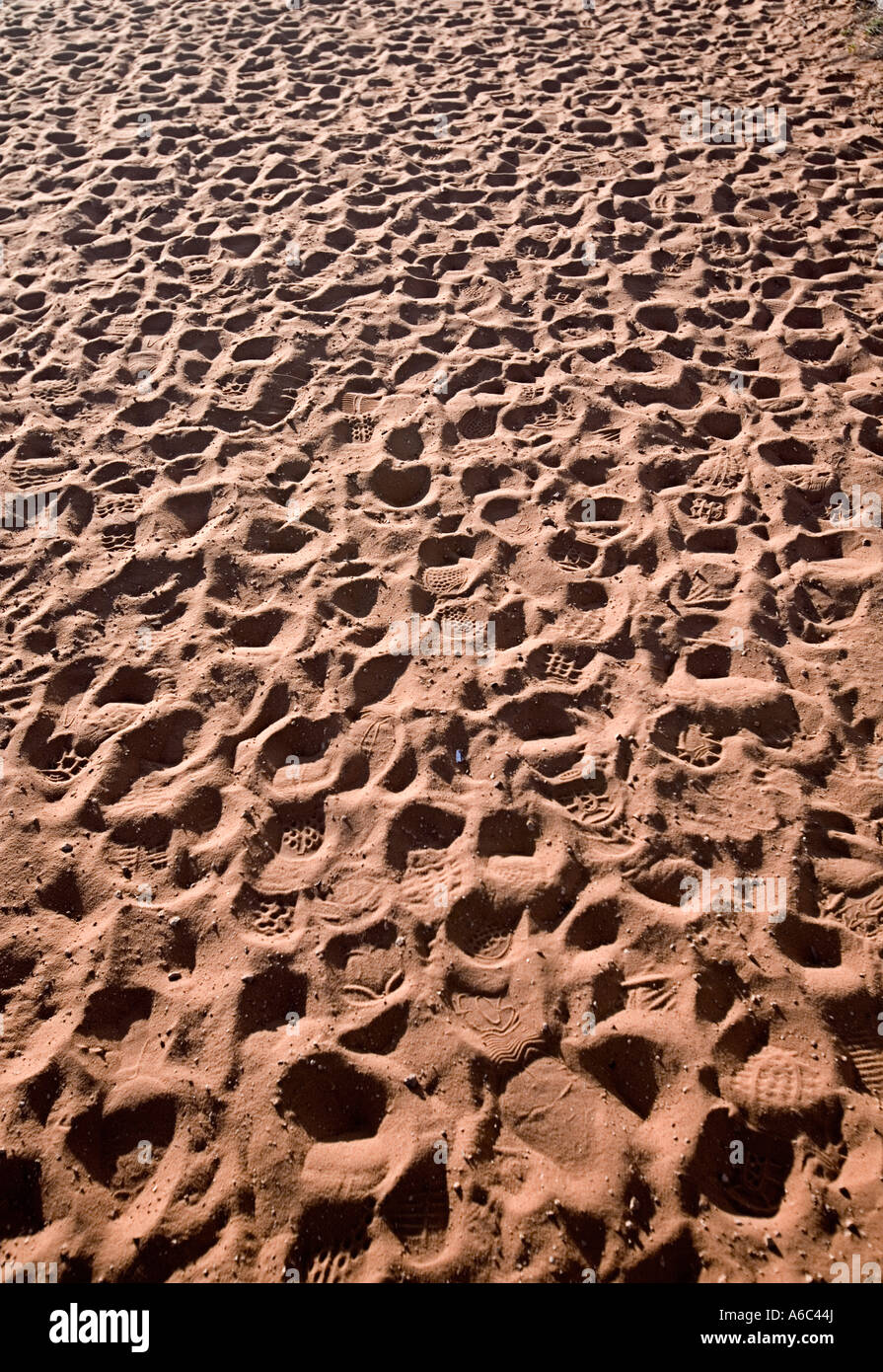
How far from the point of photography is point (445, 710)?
3.38 m

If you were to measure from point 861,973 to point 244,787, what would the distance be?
7.44 ft

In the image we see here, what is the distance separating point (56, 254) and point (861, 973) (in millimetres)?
6431

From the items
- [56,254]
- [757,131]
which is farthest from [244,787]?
[757,131]

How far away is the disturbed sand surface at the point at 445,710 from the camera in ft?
7.98

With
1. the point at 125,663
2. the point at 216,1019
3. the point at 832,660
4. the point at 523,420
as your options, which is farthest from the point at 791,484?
the point at 216,1019

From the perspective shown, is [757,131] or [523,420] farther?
[757,131]

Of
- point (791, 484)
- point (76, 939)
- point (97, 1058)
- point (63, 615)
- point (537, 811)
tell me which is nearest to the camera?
point (97, 1058)

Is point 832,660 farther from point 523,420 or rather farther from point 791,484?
point 523,420

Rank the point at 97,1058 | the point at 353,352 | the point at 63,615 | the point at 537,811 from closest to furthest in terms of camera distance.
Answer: the point at 97,1058
the point at 537,811
the point at 63,615
the point at 353,352

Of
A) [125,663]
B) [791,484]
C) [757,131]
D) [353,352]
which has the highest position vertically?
[757,131]

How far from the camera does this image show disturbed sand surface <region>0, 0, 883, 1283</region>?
2.43 m

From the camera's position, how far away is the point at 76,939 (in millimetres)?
2898
